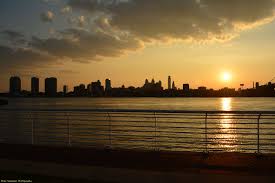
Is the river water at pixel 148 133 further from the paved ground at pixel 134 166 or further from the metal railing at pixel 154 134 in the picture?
the paved ground at pixel 134 166

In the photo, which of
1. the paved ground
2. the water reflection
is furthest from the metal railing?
the paved ground

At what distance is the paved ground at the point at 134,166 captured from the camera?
322 inches

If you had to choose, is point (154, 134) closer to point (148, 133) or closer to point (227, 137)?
point (148, 133)

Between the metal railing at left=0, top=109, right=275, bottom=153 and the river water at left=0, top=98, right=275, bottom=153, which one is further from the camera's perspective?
the river water at left=0, top=98, right=275, bottom=153

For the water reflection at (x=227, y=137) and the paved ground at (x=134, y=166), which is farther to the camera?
the water reflection at (x=227, y=137)

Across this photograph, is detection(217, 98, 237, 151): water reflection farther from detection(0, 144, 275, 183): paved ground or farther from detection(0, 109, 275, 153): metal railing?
detection(0, 144, 275, 183): paved ground

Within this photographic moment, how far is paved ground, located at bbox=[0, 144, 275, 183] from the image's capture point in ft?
26.8

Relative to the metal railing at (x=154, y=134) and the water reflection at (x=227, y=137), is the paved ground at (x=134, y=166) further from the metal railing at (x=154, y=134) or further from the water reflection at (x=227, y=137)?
the water reflection at (x=227, y=137)

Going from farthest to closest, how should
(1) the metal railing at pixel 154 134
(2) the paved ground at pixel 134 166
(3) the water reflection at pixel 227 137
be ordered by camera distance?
(3) the water reflection at pixel 227 137 → (1) the metal railing at pixel 154 134 → (2) the paved ground at pixel 134 166

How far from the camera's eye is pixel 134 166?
934 cm

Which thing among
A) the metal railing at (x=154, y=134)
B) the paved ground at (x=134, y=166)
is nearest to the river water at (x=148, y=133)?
the metal railing at (x=154, y=134)

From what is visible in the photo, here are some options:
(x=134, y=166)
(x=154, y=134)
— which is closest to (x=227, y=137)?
(x=154, y=134)

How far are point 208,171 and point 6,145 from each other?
7027 mm

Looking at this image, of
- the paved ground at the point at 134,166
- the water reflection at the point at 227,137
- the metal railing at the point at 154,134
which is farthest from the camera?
the water reflection at the point at 227,137
